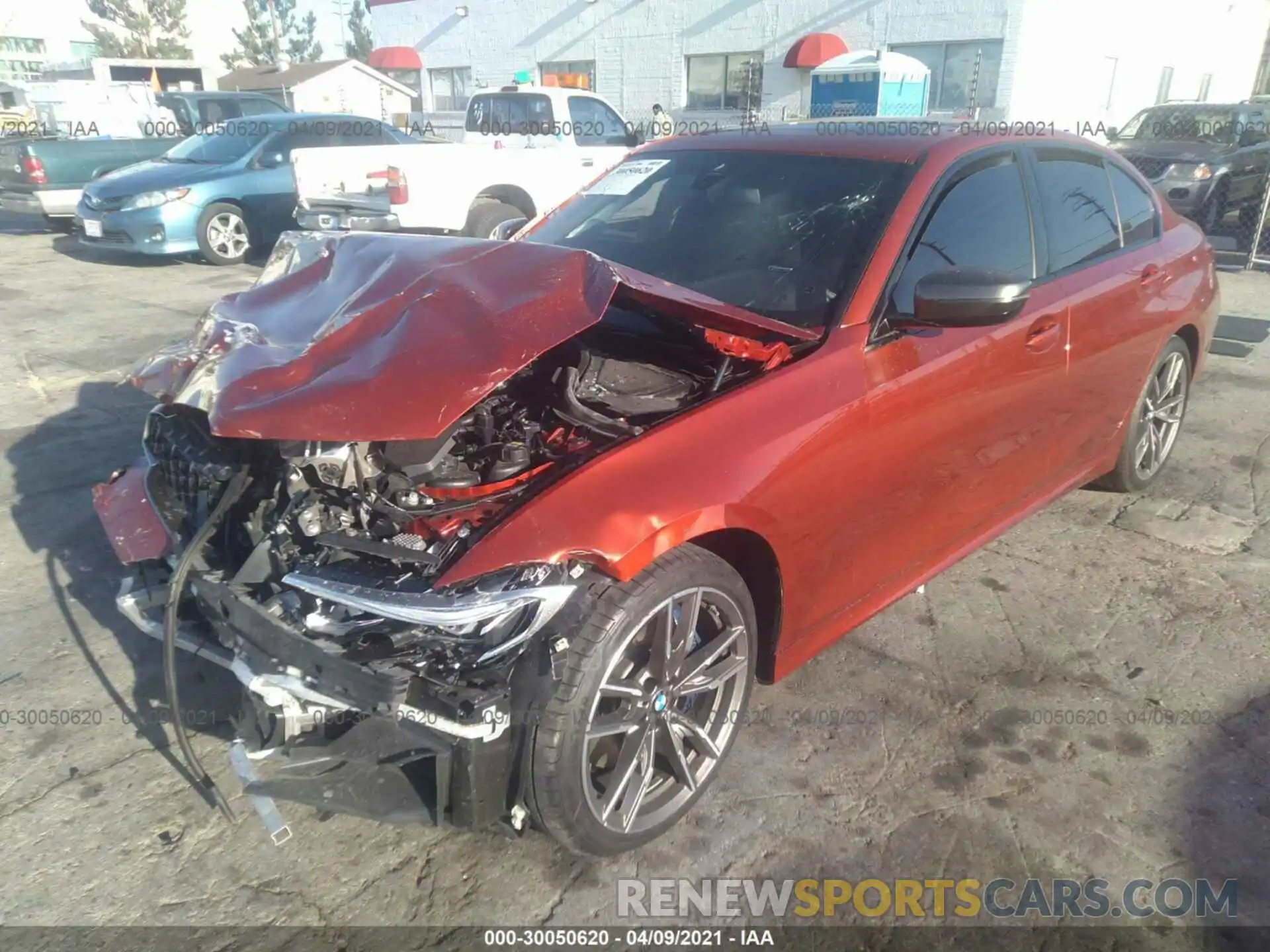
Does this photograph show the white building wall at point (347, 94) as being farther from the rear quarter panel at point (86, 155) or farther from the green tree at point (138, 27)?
the green tree at point (138, 27)

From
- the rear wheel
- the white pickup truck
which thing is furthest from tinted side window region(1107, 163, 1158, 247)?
the rear wheel

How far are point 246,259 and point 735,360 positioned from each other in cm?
1002

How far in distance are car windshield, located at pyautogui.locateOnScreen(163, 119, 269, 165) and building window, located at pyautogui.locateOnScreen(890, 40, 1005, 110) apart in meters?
13.2

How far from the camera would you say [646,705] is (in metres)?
2.51

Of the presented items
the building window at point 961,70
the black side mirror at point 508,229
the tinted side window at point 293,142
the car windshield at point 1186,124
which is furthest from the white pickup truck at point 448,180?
the building window at point 961,70

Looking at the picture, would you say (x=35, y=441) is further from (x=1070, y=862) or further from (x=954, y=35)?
(x=954, y=35)

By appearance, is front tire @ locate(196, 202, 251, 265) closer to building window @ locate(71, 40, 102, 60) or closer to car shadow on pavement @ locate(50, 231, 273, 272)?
car shadow on pavement @ locate(50, 231, 273, 272)

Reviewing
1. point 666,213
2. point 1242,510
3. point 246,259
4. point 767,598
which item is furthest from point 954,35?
Result: point 767,598

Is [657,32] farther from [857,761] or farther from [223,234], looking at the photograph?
[857,761]

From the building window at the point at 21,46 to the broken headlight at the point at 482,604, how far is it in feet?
232

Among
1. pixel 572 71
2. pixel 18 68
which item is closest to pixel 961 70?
pixel 572 71

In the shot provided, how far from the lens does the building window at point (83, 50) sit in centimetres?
6034

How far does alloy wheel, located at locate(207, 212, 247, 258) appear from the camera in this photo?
10727mm

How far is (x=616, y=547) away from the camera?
88.8 inches
